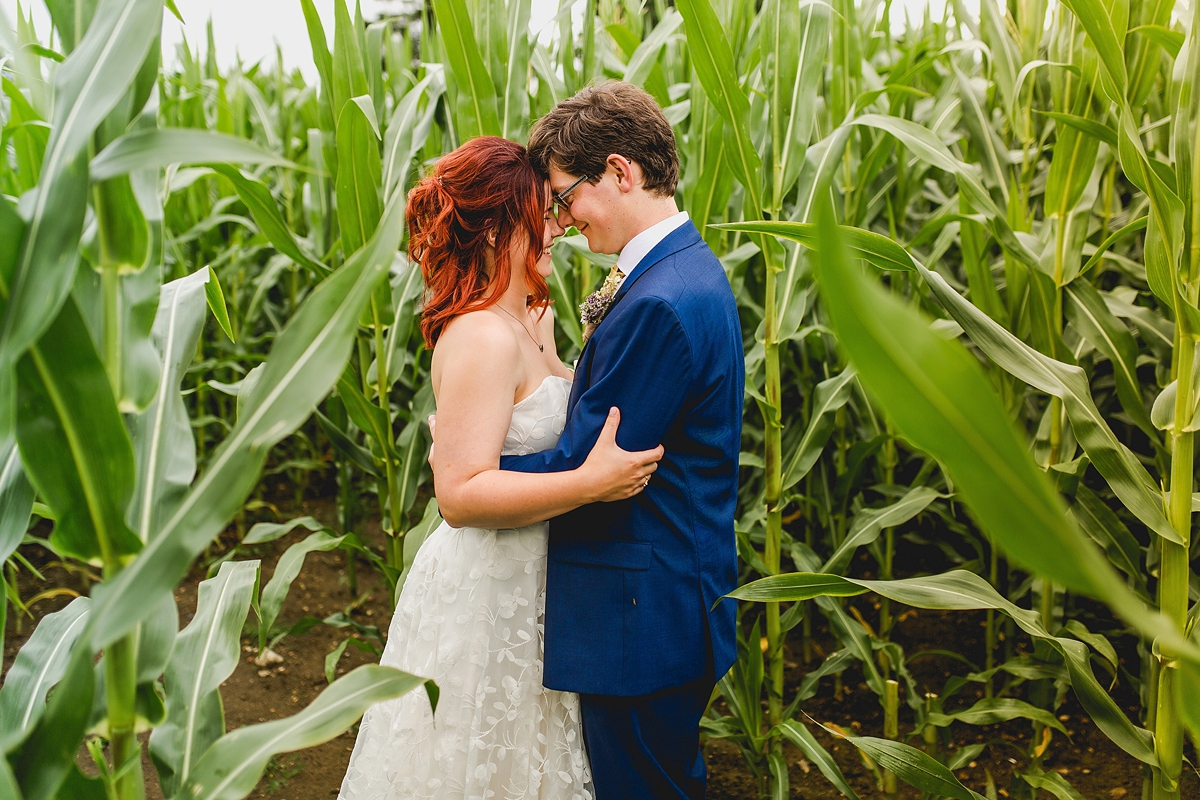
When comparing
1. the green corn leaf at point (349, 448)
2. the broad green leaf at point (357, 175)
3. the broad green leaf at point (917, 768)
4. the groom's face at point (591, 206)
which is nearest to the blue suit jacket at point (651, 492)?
the groom's face at point (591, 206)

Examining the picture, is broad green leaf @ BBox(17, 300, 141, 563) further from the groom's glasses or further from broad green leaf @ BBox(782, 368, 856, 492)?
broad green leaf @ BBox(782, 368, 856, 492)

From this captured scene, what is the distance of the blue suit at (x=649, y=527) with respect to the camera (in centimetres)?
126

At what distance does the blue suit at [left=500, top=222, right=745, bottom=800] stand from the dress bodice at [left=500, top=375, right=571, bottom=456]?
47 mm

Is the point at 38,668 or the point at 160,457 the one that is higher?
the point at 160,457

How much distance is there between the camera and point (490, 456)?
4.36 ft

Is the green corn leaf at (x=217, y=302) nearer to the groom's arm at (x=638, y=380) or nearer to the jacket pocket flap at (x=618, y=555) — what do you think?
the groom's arm at (x=638, y=380)

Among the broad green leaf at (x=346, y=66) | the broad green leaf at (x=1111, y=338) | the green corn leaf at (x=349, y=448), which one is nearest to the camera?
the broad green leaf at (x=1111, y=338)

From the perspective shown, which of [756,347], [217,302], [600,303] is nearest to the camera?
[217,302]

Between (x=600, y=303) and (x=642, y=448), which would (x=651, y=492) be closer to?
(x=642, y=448)

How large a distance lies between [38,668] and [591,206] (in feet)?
3.39

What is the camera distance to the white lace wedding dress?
139 cm

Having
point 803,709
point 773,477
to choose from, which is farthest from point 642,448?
point 803,709

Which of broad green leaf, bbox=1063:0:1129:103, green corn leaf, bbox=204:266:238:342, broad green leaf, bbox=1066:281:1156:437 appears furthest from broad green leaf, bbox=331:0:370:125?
broad green leaf, bbox=1066:281:1156:437

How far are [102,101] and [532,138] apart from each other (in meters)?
0.90
